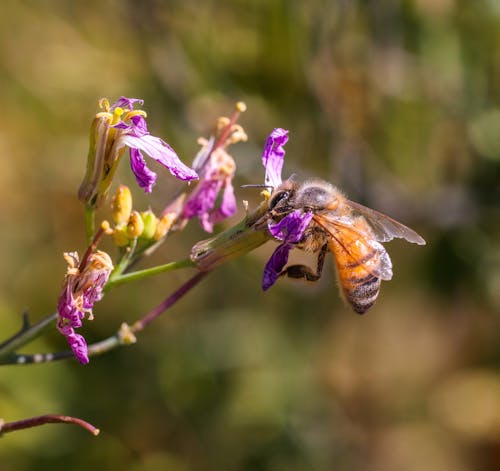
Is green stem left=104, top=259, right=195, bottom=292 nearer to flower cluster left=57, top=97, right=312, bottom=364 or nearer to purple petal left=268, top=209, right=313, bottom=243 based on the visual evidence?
flower cluster left=57, top=97, right=312, bottom=364

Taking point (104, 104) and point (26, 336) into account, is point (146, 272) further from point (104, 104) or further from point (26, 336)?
point (104, 104)

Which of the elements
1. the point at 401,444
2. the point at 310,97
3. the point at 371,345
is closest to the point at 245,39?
the point at 310,97

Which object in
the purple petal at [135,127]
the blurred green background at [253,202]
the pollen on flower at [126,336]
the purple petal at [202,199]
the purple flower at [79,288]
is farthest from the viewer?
the blurred green background at [253,202]

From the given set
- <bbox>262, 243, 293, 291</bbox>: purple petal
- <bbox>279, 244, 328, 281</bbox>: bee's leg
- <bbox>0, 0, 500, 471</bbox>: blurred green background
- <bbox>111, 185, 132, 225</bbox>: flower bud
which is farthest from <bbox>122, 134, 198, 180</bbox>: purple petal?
<bbox>0, 0, 500, 471</bbox>: blurred green background

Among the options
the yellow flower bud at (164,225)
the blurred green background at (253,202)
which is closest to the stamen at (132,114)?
the yellow flower bud at (164,225)

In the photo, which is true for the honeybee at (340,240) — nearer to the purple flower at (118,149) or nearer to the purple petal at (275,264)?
the purple petal at (275,264)

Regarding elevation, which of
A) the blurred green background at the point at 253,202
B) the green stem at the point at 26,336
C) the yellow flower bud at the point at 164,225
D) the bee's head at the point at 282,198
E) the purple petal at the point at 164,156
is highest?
the purple petal at the point at 164,156
